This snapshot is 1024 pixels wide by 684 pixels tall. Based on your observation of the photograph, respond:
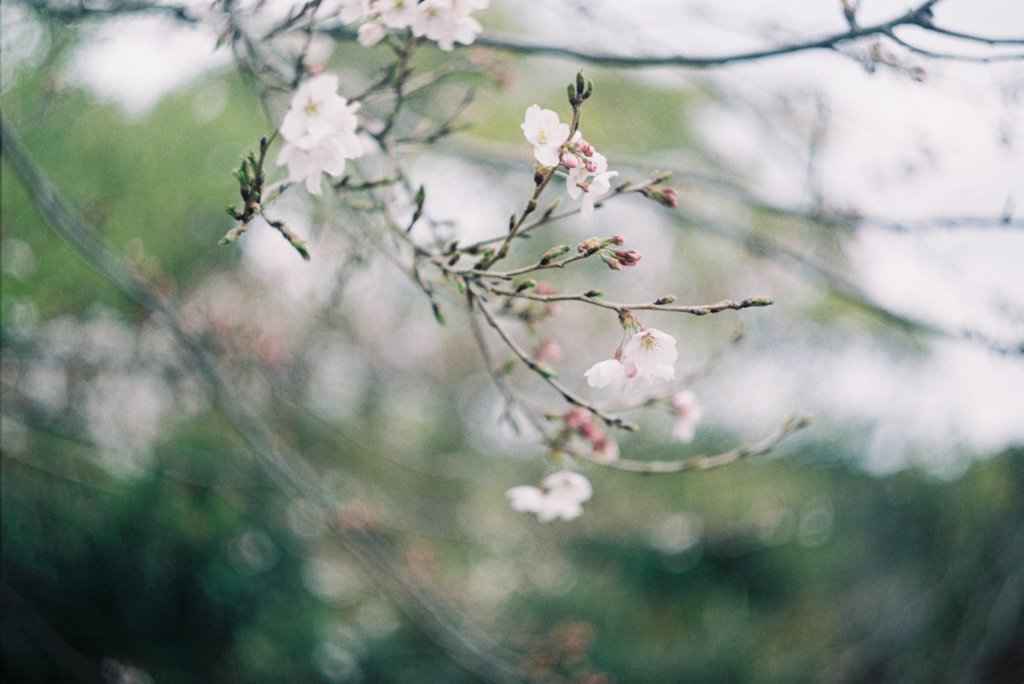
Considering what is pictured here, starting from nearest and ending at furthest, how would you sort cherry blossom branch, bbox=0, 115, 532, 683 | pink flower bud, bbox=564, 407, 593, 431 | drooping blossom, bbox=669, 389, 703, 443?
pink flower bud, bbox=564, 407, 593, 431 < drooping blossom, bbox=669, 389, 703, 443 < cherry blossom branch, bbox=0, 115, 532, 683

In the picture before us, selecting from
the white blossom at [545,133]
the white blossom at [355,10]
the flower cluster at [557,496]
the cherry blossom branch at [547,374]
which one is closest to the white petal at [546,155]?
the white blossom at [545,133]

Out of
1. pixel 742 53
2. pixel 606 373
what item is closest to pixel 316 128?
pixel 606 373

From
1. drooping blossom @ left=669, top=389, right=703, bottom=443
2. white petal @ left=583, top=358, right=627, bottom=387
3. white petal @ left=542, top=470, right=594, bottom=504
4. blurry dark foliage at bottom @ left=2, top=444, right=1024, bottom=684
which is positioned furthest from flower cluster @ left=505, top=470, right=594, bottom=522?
blurry dark foliage at bottom @ left=2, top=444, right=1024, bottom=684

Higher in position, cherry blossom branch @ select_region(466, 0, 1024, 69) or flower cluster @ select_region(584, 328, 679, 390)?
cherry blossom branch @ select_region(466, 0, 1024, 69)

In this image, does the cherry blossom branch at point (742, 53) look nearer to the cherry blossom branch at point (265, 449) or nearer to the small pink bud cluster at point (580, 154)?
the small pink bud cluster at point (580, 154)

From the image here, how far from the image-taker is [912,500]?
A: 4.20 metres

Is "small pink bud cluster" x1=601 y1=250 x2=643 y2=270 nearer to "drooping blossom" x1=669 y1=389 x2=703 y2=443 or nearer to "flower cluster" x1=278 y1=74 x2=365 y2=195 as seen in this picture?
"flower cluster" x1=278 y1=74 x2=365 y2=195

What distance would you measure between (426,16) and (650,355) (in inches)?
22.3

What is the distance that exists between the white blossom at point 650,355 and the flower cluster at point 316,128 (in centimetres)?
45

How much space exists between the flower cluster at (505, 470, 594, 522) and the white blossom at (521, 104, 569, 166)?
0.61m

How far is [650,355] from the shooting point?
915 mm

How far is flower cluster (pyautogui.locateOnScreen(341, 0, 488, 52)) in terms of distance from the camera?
96 cm

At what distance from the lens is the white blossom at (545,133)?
2.83ft

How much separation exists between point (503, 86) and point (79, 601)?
7.68ft
